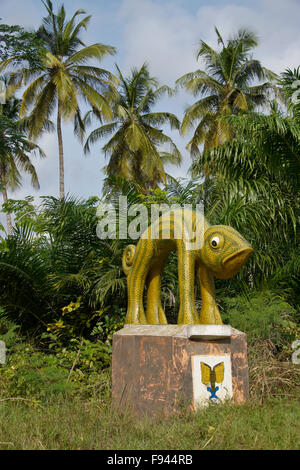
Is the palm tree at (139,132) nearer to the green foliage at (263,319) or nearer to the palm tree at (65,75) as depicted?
the palm tree at (65,75)

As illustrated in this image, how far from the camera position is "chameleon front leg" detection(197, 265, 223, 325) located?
462 cm

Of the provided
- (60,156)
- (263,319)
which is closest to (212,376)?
(263,319)

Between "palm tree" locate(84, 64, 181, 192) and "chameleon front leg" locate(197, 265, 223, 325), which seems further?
"palm tree" locate(84, 64, 181, 192)

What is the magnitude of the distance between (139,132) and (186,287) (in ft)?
55.3

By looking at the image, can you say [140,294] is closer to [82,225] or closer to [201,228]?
[201,228]

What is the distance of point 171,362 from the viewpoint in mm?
4211

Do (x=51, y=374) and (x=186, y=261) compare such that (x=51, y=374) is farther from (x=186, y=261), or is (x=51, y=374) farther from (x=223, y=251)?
(x=223, y=251)

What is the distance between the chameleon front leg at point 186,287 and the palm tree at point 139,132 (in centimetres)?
1635

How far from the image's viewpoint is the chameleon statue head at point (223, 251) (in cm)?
435

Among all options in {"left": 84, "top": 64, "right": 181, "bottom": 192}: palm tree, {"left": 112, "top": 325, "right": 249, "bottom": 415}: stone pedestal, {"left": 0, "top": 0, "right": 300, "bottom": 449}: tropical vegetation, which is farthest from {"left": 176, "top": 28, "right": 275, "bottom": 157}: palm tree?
{"left": 112, "top": 325, "right": 249, "bottom": 415}: stone pedestal

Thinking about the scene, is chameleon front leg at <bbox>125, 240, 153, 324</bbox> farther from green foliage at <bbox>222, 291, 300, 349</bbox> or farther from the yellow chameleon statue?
green foliage at <bbox>222, 291, 300, 349</bbox>

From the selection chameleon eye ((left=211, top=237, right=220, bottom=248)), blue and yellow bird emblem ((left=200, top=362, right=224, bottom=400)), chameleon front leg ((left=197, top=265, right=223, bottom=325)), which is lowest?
blue and yellow bird emblem ((left=200, top=362, right=224, bottom=400))

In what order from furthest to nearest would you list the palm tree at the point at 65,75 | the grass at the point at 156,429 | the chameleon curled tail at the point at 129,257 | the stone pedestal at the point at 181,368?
the palm tree at the point at 65,75 → the chameleon curled tail at the point at 129,257 → the stone pedestal at the point at 181,368 → the grass at the point at 156,429

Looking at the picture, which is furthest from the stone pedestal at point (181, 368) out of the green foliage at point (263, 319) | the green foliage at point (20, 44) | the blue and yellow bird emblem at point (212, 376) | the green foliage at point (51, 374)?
the green foliage at point (20, 44)
